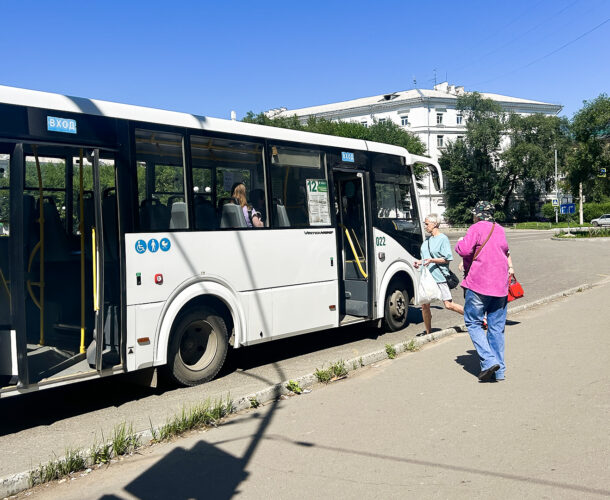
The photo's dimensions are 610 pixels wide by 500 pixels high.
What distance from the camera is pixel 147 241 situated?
261 inches

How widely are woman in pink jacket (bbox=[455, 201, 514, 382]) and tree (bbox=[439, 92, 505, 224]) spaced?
75.1 metres

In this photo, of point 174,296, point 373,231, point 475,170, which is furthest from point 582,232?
point 174,296

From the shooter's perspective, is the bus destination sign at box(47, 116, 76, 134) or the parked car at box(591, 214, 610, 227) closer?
the bus destination sign at box(47, 116, 76, 134)

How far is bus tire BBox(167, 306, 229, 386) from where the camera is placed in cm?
698

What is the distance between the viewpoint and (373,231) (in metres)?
9.96

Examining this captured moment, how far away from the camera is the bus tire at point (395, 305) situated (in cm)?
1046

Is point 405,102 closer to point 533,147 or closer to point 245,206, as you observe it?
point 533,147

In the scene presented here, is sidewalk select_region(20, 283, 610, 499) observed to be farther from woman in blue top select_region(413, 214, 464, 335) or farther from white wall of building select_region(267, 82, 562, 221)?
white wall of building select_region(267, 82, 562, 221)

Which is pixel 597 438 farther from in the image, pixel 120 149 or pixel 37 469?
pixel 120 149

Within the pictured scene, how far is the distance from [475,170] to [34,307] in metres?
79.6

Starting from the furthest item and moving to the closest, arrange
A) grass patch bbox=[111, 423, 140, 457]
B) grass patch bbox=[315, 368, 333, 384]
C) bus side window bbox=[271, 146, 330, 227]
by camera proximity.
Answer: bus side window bbox=[271, 146, 330, 227] < grass patch bbox=[315, 368, 333, 384] < grass patch bbox=[111, 423, 140, 457]

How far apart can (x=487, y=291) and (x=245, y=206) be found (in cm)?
311

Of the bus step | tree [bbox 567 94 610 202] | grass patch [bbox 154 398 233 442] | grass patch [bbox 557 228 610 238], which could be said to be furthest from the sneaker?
tree [bbox 567 94 610 202]

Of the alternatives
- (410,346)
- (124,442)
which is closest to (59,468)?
(124,442)
